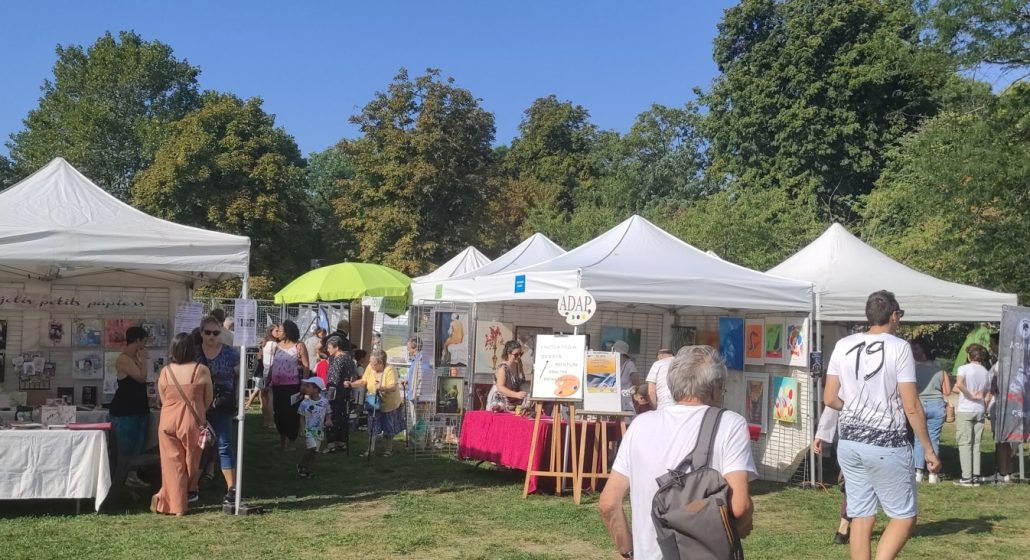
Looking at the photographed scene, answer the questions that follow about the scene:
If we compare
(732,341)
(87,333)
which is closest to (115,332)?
(87,333)

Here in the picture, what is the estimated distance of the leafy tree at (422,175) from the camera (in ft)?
104

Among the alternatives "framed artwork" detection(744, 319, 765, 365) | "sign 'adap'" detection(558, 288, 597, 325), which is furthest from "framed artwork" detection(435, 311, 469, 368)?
"framed artwork" detection(744, 319, 765, 365)

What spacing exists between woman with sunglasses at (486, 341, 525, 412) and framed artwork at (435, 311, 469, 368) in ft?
4.31

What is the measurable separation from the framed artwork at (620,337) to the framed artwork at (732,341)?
3.92ft

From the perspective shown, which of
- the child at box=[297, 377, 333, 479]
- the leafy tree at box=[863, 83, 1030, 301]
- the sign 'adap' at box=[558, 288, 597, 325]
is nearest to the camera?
the sign 'adap' at box=[558, 288, 597, 325]

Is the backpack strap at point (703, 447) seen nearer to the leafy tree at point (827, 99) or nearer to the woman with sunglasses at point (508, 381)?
the woman with sunglasses at point (508, 381)

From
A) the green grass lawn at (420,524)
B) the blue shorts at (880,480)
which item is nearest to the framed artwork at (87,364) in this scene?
the green grass lawn at (420,524)

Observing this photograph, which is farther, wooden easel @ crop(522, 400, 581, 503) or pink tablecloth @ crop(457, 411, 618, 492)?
pink tablecloth @ crop(457, 411, 618, 492)

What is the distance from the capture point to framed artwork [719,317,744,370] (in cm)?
1097

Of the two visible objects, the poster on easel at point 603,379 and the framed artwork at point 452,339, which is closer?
the poster on easel at point 603,379

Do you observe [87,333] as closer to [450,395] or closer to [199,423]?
[199,423]

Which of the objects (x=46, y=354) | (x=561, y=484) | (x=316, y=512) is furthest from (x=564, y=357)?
(x=46, y=354)

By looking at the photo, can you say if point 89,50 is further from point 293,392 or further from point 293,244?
point 293,392

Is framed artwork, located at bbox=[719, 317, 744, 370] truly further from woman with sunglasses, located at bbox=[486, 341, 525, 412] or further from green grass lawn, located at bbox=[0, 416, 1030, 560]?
woman with sunglasses, located at bbox=[486, 341, 525, 412]
